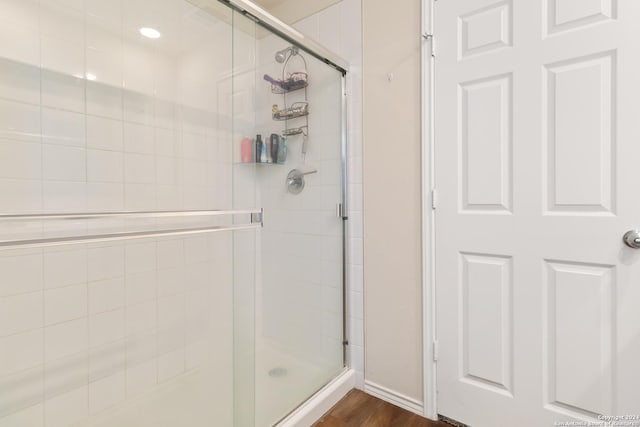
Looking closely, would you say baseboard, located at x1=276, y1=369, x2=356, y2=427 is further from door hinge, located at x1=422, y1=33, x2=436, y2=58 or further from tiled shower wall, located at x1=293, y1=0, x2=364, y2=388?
door hinge, located at x1=422, y1=33, x2=436, y2=58

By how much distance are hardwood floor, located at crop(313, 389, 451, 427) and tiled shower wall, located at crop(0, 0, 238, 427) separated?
1.88 ft

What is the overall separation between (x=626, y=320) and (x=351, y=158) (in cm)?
141

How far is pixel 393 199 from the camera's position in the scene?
1.73 m

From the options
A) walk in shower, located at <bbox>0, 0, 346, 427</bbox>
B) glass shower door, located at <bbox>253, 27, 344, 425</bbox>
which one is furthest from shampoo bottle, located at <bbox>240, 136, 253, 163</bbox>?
glass shower door, located at <bbox>253, 27, 344, 425</bbox>

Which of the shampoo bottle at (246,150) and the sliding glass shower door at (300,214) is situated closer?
the shampoo bottle at (246,150)

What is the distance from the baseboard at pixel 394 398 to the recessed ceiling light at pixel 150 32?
2.17m

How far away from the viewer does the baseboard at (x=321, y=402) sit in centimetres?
149

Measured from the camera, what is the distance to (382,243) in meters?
1.78

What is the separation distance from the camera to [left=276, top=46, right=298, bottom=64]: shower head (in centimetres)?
177

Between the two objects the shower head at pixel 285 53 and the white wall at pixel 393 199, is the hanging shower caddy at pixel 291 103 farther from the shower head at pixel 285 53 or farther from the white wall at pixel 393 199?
the white wall at pixel 393 199

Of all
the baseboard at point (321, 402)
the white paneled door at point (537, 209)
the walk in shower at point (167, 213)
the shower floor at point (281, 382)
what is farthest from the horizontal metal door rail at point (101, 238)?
the white paneled door at point (537, 209)

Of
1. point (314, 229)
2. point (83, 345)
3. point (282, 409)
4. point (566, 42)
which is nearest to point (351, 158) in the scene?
point (314, 229)

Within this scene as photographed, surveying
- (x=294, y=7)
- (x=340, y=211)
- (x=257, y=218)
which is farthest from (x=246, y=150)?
(x=294, y=7)

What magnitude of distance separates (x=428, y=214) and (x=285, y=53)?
47.7 inches
